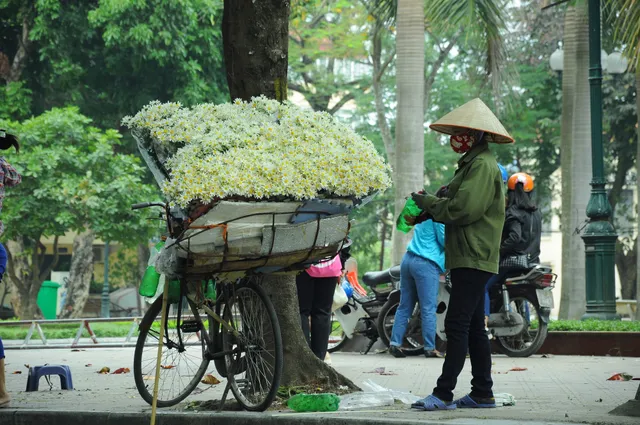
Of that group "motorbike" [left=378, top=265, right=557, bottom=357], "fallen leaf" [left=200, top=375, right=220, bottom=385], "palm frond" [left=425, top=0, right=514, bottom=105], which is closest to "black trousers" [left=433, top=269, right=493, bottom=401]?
"fallen leaf" [left=200, top=375, right=220, bottom=385]

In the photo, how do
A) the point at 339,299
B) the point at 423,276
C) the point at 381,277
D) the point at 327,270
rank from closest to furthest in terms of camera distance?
the point at 327,270, the point at 423,276, the point at 339,299, the point at 381,277

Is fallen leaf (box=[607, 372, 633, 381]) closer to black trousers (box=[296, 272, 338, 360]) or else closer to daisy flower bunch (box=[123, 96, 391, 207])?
black trousers (box=[296, 272, 338, 360])

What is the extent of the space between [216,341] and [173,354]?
498 millimetres

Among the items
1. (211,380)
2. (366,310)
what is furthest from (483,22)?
(211,380)

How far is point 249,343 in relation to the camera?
23.6 feet

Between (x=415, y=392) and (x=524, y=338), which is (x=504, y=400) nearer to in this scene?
(x=415, y=392)

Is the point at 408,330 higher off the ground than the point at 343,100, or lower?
lower

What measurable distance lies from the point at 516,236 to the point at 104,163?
1723 cm

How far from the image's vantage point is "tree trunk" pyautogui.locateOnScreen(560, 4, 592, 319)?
68.7 feet

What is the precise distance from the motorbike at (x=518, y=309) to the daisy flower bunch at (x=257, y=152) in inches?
236

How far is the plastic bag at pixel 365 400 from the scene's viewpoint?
7128 millimetres

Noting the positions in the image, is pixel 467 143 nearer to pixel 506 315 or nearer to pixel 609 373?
pixel 609 373

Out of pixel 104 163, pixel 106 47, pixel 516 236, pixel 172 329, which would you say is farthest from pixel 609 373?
pixel 106 47

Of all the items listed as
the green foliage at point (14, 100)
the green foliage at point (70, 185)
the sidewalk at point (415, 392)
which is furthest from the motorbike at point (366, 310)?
the green foliage at point (14, 100)
